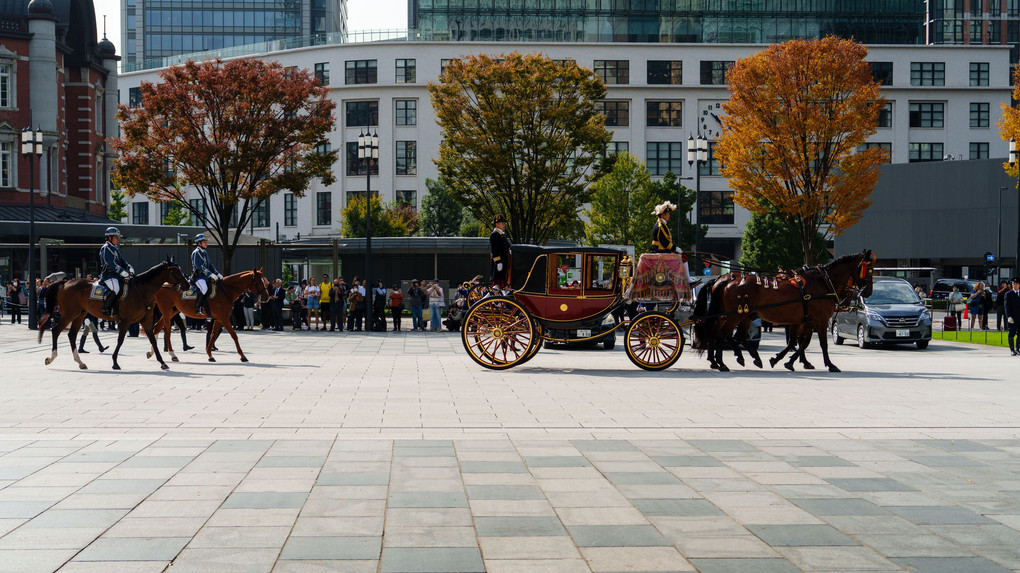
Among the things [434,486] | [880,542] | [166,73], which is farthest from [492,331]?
[166,73]

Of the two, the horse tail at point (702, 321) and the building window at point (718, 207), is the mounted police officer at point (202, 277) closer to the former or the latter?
the horse tail at point (702, 321)

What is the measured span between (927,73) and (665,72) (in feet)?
67.0

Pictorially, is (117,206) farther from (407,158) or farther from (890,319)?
(890,319)

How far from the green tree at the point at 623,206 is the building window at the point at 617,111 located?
14.4 metres

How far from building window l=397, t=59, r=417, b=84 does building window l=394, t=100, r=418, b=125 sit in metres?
1.58

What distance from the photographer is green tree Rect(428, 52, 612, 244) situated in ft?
110

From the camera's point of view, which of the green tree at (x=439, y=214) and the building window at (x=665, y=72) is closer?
the green tree at (x=439, y=214)

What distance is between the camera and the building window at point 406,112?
234 feet

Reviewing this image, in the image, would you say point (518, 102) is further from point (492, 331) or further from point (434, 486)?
point (434, 486)

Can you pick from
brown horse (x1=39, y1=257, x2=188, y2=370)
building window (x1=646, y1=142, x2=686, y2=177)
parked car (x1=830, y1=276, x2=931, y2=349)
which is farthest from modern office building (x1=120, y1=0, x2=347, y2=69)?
brown horse (x1=39, y1=257, x2=188, y2=370)

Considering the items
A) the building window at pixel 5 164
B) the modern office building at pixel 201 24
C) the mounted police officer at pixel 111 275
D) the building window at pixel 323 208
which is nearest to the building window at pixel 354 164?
the building window at pixel 323 208

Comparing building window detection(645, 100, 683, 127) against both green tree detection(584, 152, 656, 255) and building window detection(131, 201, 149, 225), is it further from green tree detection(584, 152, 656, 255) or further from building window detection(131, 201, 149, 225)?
building window detection(131, 201, 149, 225)

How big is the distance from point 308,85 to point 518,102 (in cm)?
745

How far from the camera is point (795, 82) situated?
35.8m
